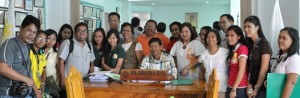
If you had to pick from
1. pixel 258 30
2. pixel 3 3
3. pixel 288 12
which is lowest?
pixel 258 30

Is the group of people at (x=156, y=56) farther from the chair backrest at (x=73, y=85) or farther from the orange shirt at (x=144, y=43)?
the chair backrest at (x=73, y=85)

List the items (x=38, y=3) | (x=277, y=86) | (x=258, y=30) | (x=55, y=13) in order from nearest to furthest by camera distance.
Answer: (x=277, y=86) < (x=258, y=30) < (x=38, y=3) < (x=55, y=13)

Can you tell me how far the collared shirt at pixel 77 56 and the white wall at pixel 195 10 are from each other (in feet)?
33.8

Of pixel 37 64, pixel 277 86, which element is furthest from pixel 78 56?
pixel 277 86

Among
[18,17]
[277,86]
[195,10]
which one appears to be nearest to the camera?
[277,86]

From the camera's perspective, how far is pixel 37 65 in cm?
288

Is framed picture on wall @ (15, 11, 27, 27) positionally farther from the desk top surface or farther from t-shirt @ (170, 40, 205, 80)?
t-shirt @ (170, 40, 205, 80)

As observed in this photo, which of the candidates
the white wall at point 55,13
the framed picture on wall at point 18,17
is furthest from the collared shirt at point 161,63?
the white wall at point 55,13

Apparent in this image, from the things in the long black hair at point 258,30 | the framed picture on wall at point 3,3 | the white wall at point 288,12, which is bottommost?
the long black hair at point 258,30

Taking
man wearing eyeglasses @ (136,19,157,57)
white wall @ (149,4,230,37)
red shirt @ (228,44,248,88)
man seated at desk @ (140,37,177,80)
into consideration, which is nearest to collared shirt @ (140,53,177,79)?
man seated at desk @ (140,37,177,80)

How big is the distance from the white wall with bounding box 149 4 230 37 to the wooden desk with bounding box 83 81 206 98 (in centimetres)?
1100

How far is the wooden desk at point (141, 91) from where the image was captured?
2.45 meters

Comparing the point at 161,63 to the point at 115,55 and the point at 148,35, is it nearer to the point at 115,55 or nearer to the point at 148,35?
the point at 115,55

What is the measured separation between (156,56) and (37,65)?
1118 mm
